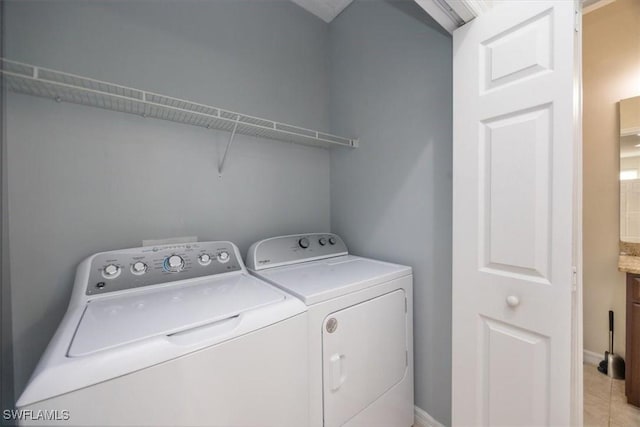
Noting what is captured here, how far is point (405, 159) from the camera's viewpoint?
161 centimetres

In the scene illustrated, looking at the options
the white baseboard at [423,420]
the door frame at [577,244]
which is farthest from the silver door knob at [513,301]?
the white baseboard at [423,420]

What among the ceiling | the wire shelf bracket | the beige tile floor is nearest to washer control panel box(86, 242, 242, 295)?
the wire shelf bracket

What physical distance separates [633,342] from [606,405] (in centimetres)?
47

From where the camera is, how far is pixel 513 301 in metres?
1.00

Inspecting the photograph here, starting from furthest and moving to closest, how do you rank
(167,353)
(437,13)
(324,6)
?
(324,6) → (437,13) → (167,353)

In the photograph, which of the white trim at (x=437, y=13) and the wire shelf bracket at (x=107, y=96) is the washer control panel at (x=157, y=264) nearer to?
the wire shelf bracket at (x=107, y=96)

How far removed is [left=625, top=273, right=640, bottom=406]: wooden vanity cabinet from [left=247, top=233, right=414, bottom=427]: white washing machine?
4.97ft

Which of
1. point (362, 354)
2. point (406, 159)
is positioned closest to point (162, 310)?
point (362, 354)

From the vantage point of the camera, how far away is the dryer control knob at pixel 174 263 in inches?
48.1

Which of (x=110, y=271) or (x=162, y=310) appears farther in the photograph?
(x=110, y=271)

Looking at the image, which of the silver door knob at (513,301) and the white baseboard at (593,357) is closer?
the silver door knob at (513,301)

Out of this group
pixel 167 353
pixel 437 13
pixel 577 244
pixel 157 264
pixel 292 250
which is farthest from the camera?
pixel 292 250

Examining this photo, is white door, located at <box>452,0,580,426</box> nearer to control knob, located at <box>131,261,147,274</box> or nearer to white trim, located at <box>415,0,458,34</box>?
white trim, located at <box>415,0,458,34</box>

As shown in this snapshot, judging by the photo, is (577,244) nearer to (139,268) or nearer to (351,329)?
(351,329)
